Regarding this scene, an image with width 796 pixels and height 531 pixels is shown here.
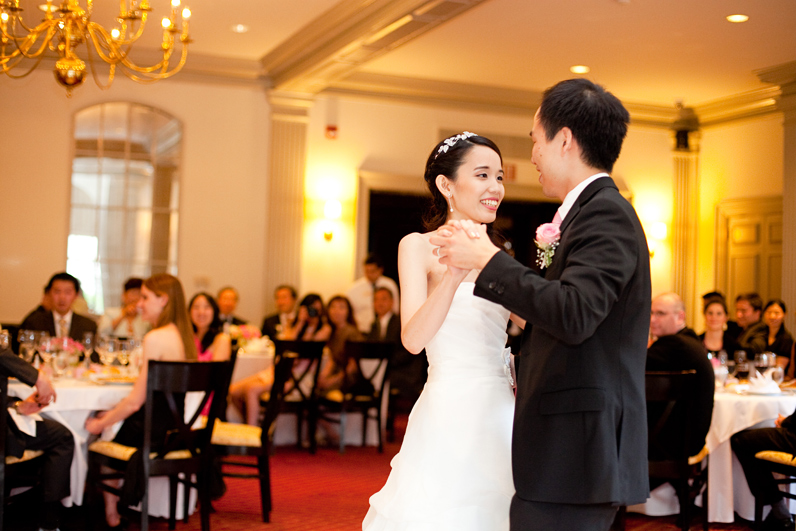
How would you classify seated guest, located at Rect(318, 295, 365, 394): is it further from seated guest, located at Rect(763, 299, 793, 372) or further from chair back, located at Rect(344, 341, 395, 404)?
seated guest, located at Rect(763, 299, 793, 372)

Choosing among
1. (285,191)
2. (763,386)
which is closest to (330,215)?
(285,191)

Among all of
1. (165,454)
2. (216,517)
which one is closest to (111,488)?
(165,454)

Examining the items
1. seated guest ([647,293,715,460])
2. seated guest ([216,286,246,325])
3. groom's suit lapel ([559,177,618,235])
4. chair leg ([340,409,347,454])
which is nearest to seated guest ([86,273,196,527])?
seated guest ([647,293,715,460])

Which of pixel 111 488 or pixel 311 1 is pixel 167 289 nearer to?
pixel 111 488

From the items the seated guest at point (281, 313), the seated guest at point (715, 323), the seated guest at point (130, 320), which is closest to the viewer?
the seated guest at point (715, 323)

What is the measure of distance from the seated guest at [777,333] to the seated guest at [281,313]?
4.70m

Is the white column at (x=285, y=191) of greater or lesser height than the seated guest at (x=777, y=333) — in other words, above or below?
above

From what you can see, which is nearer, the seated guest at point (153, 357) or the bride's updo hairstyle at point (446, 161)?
the bride's updo hairstyle at point (446, 161)

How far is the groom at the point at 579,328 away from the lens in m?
1.66

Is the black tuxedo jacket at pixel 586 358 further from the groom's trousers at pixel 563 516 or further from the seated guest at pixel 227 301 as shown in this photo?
the seated guest at pixel 227 301

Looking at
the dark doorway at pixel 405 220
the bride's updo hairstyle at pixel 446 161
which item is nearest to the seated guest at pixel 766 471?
the bride's updo hairstyle at pixel 446 161

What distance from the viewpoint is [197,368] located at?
420 cm

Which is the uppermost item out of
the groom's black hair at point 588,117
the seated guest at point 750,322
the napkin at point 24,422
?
the groom's black hair at point 588,117

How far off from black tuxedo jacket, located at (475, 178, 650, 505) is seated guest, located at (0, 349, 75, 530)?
3.05 m
